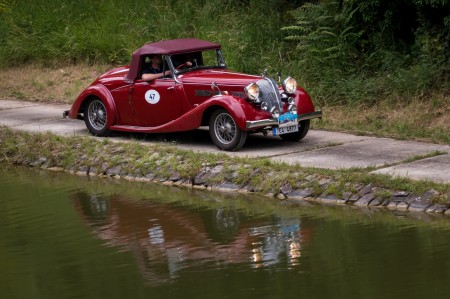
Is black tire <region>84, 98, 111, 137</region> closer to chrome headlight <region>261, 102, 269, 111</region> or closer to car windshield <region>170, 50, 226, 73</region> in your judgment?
car windshield <region>170, 50, 226, 73</region>

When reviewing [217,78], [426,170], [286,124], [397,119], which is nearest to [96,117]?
[217,78]

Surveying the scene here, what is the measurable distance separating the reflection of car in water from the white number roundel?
2702 millimetres

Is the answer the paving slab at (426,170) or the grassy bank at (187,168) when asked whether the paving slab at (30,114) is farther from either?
the paving slab at (426,170)

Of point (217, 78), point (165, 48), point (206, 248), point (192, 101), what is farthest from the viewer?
point (165, 48)

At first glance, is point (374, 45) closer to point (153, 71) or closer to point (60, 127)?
point (153, 71)

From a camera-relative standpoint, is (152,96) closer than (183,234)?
No

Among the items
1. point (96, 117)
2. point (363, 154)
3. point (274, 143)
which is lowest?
point (363, 154)

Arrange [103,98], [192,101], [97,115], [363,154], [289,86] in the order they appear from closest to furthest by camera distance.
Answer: [363,154] → [289,86] → [192,101] → [103,98] → [97,115]

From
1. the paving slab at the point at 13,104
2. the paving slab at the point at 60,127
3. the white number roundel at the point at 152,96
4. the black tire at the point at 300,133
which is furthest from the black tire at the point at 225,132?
the paving slab at the point at 13,104

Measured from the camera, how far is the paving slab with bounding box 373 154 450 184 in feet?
43.3

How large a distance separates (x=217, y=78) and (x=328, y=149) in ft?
6.63

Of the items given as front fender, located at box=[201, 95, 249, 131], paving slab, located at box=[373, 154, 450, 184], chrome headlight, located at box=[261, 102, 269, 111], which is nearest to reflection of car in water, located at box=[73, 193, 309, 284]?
paving slab, located at box=[373, 154, 450, 184]

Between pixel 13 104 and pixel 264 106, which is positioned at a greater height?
pixel 13 104

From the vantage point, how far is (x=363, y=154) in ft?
48.8
